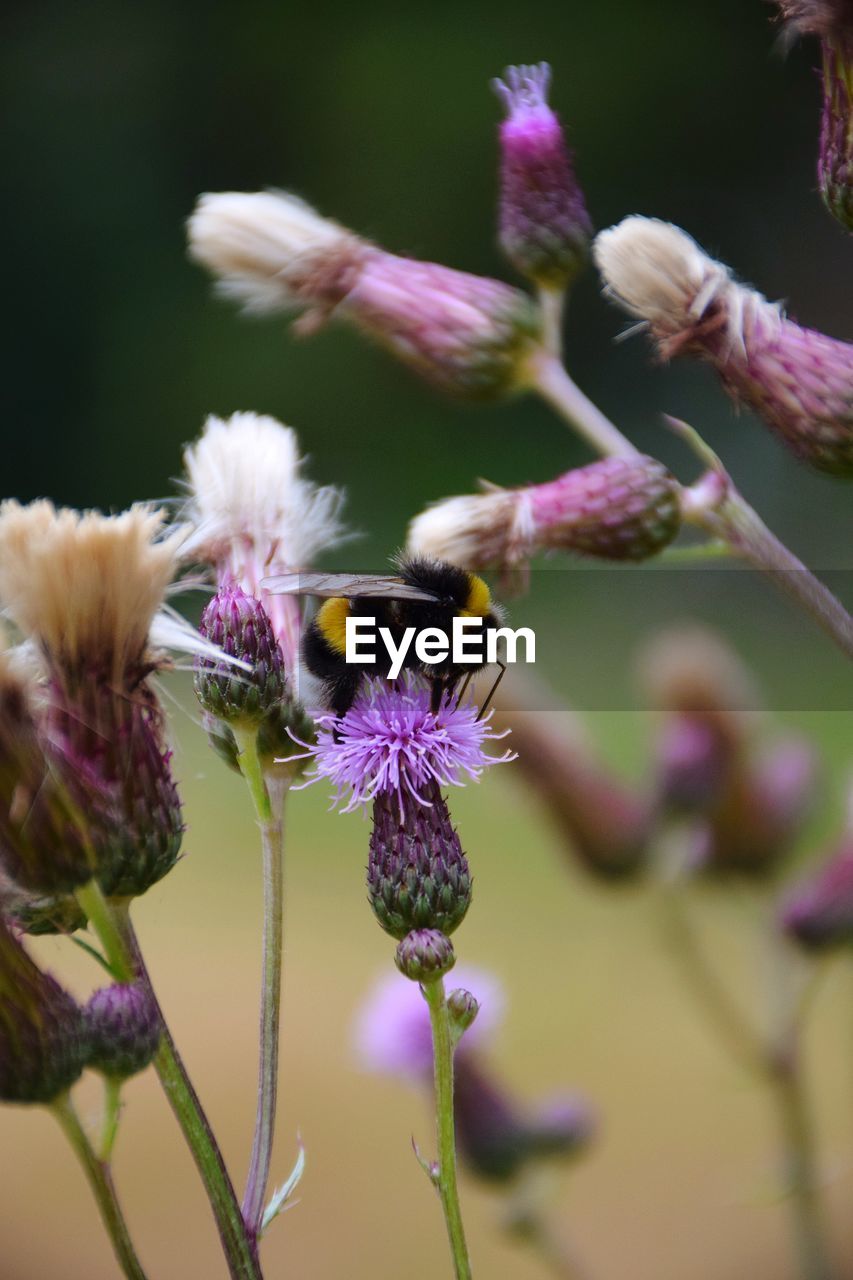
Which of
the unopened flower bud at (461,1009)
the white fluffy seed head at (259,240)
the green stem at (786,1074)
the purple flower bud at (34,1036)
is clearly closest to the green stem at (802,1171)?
the green stem at (786,1074)

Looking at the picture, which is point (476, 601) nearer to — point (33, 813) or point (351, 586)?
point (351, 586)

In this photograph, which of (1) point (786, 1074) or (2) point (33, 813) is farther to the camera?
(1) point (786, 1074)

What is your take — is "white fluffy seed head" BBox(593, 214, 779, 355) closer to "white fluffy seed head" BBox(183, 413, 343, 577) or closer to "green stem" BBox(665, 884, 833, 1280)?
"white fluffy seed head" BBox(183, 413, 343, 577)

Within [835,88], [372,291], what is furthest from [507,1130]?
[835,88]

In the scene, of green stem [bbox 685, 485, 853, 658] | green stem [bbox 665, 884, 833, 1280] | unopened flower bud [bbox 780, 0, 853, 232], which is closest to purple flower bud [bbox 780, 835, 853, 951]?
green stem [bbox 665, 884, 833, 1280]

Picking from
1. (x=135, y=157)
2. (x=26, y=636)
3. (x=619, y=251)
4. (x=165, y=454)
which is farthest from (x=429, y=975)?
(x=135, y=157)

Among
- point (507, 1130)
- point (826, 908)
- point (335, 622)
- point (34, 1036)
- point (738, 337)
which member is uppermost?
point (738, 337)

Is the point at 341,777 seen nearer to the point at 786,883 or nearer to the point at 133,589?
the point at 133,589
